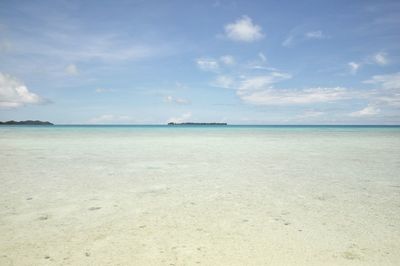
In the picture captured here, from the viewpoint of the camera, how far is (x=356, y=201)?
14.0ft

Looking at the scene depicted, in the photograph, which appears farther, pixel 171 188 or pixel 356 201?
pixel 171 188

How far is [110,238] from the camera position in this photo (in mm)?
2896

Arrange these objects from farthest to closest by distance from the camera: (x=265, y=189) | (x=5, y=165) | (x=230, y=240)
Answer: (x=5, y=165) → (x=265, y=189) → (x=230, y=240)

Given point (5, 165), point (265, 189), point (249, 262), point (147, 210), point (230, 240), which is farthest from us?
point (5, 165)

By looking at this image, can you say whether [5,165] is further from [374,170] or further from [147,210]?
[374,170]

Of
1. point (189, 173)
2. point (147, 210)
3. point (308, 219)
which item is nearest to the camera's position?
point (308, 219)

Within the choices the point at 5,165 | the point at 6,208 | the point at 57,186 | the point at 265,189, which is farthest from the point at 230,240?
the point at 5,165

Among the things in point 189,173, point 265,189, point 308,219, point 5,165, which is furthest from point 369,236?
point 5,165

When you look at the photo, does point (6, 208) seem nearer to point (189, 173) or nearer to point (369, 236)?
point (189, 173)

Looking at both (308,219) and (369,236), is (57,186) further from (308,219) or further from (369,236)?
(369,236)

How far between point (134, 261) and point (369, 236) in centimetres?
242

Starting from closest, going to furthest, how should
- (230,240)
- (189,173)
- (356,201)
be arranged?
(230,240) < (356,201) < (189,173)

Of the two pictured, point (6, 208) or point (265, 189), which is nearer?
point (6, 208)

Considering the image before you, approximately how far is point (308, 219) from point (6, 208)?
4020mm
